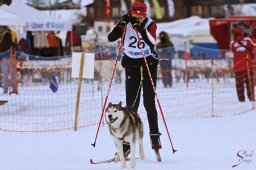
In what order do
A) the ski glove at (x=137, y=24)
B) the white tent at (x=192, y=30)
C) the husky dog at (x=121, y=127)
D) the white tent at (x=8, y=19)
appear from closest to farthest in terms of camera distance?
the husky dog at (x=121, y=127)
the ski glove at (x=137, y=24)
the white tent at (x=8, y=19)
the white tent at (x=192, y=30)

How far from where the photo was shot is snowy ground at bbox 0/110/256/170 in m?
6.00

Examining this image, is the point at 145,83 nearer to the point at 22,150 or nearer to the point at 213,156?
the point at 213,156

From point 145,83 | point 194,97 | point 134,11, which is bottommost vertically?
point 194,97

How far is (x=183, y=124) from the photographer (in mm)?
9883

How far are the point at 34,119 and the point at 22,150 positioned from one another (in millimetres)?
3494

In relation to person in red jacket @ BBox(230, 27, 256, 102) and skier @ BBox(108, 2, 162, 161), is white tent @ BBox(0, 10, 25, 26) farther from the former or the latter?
skier @ BBox(108, 2, 162, 161)

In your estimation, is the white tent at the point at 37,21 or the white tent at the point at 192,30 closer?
the white tent at the point at 37,21

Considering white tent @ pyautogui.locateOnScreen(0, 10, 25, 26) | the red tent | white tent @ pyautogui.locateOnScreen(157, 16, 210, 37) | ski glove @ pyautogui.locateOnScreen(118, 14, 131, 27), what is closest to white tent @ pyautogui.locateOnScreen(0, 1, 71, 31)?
white tent @ pyautogui.locateOnScreen(0, 10, 25, 26)

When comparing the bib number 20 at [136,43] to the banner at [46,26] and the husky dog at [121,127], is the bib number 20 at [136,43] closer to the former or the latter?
the husky dog at [121,127]

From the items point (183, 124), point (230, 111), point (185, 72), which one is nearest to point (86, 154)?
point (183, 124)

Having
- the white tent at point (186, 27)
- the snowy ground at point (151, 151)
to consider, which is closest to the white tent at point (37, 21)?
the snowy ground at point (151, 151)

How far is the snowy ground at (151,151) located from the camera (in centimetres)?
600

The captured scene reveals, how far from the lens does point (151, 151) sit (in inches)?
277

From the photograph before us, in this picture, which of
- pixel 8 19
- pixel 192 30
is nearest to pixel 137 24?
pixel 8 19
